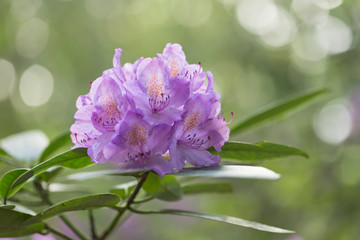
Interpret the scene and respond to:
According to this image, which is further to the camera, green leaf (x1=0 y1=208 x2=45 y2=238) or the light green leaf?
the light green leaf

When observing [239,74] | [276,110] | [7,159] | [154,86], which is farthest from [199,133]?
[239,74]

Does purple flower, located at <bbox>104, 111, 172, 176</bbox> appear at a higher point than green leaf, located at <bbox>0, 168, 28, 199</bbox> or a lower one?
higher

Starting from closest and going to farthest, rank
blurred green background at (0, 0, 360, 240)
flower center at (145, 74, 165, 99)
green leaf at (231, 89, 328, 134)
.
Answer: flower center at (145, 74, 165, 99), green leaf at (231, 89, 328, 134), blurred green background at (0, 0, 360, 240)

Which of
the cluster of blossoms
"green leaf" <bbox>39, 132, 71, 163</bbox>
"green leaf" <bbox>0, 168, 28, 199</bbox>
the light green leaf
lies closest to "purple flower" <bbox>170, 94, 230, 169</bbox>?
the cluster of blossoms

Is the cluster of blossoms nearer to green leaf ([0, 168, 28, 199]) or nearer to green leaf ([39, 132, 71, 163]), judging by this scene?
green leaf ([0, 168, 28, 199])

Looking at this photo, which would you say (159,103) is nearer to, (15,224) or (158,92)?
(158,92)

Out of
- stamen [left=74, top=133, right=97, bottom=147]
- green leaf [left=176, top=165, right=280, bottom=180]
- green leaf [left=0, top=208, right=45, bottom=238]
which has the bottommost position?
green leaf [left=0, top=208, right=45, bottom=238]

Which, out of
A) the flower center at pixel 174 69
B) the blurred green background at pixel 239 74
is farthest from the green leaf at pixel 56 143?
the blurred green background at pixel 239 74
